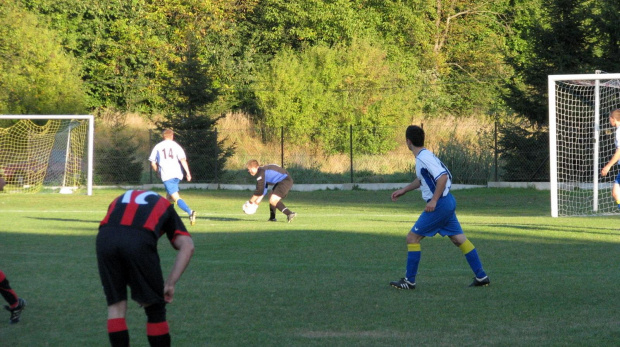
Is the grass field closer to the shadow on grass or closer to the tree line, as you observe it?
the shadow on grass

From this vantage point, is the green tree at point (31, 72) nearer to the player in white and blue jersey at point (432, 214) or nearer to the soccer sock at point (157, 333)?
the player in white and blue jersey at point (432, 214)

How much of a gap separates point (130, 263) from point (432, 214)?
4555mm

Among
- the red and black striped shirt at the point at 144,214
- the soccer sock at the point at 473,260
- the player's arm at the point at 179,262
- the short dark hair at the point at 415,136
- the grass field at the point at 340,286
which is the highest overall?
the short dark hair at the point at 415,136

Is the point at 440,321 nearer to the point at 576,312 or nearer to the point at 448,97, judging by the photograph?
the point at 576,312

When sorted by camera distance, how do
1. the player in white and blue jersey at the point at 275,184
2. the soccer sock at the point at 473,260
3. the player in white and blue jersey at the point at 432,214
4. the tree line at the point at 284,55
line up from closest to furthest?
the player in white and blue jersey at the point at 432,214, the soccer sock at the point at 473,260, the player in white and blue jersey at the point at 275,184, the tree line at the point at 284,55

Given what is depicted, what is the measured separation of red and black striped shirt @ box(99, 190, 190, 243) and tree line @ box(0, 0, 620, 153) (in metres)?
32.9

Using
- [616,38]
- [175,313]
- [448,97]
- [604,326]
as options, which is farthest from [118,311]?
[448,97]

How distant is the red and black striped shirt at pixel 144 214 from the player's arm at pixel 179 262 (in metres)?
0.08

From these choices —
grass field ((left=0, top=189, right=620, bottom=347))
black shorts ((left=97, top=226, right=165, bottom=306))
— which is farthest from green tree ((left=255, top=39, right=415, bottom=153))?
black shorts ((left=97, top=226, right=165, bottom=306))

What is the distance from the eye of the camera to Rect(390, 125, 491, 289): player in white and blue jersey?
855 centimetres

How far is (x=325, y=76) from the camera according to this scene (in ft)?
146

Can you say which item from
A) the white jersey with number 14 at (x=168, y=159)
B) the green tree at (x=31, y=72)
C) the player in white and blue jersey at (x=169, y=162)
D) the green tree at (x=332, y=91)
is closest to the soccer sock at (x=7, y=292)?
the player in white and blue jersey at (x=169, y=162)

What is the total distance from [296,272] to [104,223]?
5342 millimetres

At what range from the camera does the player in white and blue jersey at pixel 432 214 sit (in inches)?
337
